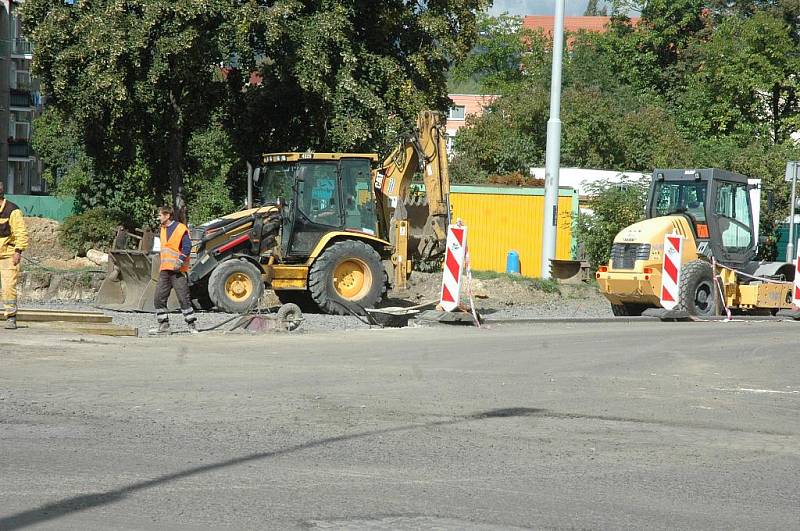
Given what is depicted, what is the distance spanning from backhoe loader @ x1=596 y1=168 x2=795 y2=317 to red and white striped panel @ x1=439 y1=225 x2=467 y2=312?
143 inches

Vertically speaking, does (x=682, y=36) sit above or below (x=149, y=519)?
above

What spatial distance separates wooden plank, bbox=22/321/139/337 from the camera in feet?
50.1

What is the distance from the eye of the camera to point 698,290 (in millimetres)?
20969

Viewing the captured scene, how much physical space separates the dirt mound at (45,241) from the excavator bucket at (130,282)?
559 inches

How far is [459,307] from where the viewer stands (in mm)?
19031

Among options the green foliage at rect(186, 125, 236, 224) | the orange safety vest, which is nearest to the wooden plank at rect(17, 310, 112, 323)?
the orange safety vest

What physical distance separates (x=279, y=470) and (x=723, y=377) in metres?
7.19

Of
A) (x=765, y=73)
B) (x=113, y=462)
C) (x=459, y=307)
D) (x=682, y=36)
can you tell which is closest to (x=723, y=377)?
A: (x=459, y=307)

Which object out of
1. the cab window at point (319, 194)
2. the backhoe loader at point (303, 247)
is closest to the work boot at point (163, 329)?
the backhoe loader at point (303, 247)

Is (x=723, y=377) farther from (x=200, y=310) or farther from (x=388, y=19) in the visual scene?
(x=388, y=19)

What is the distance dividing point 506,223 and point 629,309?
490 inches

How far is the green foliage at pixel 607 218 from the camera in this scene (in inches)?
1177

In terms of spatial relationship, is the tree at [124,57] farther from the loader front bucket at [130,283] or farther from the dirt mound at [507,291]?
the dirt mound at [507,291]

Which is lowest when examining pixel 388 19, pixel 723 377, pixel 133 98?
pixel 723 377
